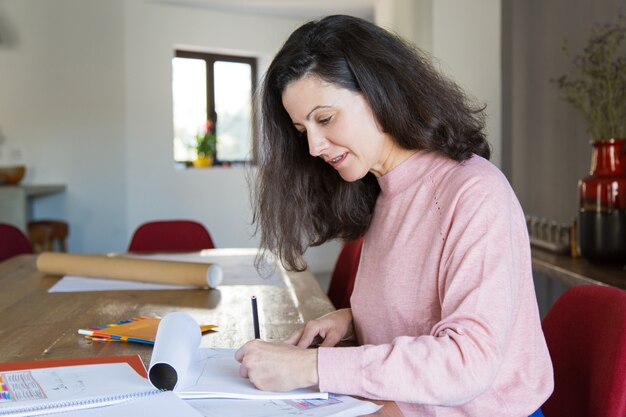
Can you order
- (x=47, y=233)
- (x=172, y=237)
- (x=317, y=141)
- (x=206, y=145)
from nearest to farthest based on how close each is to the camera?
1. (x=317, y=141)
2. (x=172, y=237)
3. (x=47, y=233)
4. (x=206, y=145)

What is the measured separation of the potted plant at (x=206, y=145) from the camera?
282 inches

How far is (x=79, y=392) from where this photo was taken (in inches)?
41.8

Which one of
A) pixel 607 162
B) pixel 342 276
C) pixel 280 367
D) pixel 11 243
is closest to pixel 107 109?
pixel 11 243

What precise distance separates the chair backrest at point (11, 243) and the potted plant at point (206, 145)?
3.90 meters

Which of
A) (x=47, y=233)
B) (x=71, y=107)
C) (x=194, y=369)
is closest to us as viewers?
(x=194, y=369)

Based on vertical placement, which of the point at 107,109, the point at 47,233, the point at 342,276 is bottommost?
the point at 47,233

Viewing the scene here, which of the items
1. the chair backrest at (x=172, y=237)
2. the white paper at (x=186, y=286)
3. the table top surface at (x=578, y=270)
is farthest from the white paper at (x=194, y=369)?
the chair backrest at (x=172, y=237)

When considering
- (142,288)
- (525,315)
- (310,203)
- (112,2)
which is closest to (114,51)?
(112,2)

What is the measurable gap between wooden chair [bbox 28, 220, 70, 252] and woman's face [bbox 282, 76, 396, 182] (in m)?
5.13

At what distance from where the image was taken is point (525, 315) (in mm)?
1168

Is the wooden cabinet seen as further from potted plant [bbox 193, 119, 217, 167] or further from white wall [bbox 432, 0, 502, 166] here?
white wall [bbox 432, 0, 502, 166]

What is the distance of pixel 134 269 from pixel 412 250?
123 centimetres

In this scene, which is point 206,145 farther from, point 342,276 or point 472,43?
point 342,276

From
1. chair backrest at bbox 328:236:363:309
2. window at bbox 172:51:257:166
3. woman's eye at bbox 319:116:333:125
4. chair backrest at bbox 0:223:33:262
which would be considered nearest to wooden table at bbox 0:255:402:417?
chair backrest at bbox 328:236:363:309
